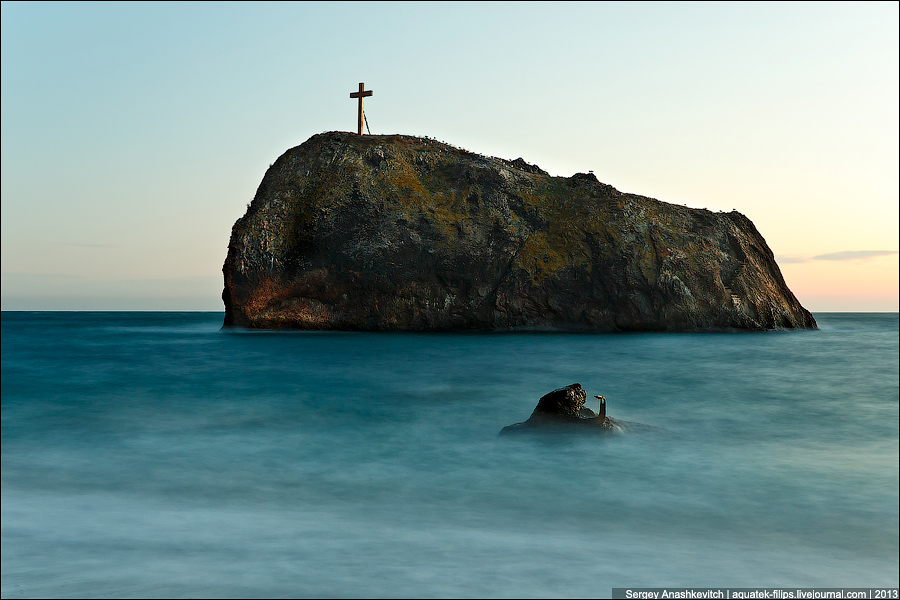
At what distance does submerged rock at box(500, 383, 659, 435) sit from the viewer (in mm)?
10648

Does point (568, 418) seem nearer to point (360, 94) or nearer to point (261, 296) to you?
point (261, 296)

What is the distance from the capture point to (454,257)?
36.8m

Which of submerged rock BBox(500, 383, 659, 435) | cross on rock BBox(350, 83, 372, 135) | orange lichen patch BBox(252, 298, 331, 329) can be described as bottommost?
submerged rock BBox(500, 383, 659, 435)

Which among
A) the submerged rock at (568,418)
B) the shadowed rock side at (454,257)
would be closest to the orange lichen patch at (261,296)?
the shadowed rock side at (454,257)

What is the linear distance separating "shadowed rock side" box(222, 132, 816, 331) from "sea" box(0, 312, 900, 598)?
56.8 feet

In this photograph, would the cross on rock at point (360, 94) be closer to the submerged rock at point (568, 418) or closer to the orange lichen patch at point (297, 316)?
the orange lichen patch at point (297, 316)

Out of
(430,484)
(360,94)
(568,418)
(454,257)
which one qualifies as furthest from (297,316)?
(430,484)

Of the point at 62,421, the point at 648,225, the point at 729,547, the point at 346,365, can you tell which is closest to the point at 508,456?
the point at 729,547

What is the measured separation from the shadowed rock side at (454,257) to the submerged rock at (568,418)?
999 inches

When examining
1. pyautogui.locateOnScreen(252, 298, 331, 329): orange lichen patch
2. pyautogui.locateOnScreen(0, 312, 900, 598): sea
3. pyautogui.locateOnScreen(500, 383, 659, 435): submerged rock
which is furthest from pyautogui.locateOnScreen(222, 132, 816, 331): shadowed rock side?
pyautogui.locateOnScreen(500, 383, 659, 435): submerged rock

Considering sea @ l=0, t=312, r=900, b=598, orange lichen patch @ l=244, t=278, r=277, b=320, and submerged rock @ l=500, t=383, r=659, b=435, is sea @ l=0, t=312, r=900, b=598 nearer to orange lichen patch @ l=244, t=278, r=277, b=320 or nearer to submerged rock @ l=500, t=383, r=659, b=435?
submerged rock @ l=500, t=383, r=659, b=435

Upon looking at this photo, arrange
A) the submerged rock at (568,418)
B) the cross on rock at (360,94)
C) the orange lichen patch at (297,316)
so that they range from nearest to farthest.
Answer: the submerged rock at (568,418), the orange lichen patch at (297,316), the cross on rock at (360,94)

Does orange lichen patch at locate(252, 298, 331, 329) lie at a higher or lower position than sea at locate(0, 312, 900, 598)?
higher

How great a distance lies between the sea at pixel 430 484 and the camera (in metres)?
5.60
